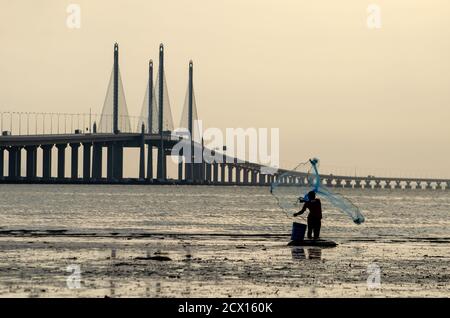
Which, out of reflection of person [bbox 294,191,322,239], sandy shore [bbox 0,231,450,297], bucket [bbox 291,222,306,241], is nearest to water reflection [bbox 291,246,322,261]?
sandy shore [bbox 0,231,450,297]

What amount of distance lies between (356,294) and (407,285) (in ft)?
8.02

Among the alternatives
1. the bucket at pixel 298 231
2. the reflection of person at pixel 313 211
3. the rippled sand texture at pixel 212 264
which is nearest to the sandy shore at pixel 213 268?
the rippled sand texture at pixel 212 264

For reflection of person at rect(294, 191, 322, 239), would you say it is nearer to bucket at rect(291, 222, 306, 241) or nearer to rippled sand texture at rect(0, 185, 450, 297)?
bucket at rect(291, 222, 306, 241)

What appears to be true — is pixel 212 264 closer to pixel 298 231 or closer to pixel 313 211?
pixel 313 211

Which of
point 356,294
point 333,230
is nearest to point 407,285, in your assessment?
point 356,294

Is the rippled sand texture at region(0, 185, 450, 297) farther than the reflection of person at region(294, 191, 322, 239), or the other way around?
the reflection of person at region(294, 191, 322, 239)

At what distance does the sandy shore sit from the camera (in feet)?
79.9

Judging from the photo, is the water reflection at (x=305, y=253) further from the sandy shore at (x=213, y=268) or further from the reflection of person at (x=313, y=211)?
the reflection of person at (x=313, y=211)

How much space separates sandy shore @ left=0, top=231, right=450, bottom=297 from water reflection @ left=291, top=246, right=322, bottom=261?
0.03m

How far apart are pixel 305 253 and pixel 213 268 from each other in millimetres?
5710

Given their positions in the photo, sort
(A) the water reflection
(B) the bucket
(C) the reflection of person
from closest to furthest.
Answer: (A) the water reflection → (C) the reflection of person → (B) the bucket

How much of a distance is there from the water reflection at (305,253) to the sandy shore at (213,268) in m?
0.03

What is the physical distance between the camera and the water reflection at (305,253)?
33125 mm
